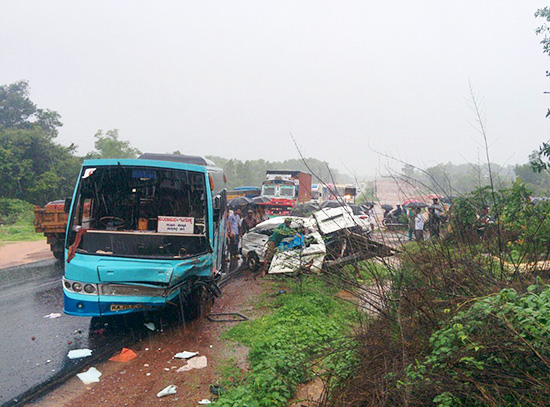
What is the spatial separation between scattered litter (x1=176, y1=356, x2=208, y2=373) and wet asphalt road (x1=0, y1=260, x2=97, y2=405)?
142cm

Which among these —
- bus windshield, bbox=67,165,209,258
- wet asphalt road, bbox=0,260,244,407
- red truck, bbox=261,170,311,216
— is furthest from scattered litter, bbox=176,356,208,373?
red truck, bbox=261,170,311,216

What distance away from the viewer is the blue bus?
5.53 metres

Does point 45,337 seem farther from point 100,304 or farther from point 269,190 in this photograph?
point 269,190

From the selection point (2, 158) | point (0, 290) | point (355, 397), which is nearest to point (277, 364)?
point (355, 397)

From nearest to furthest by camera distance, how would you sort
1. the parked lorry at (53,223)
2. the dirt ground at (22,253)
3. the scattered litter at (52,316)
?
the scattered litter at (52,316) → the parked lorry at (53,223) → the dirt ground at (22,253)

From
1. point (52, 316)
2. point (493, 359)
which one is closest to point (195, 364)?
point (52, 316)

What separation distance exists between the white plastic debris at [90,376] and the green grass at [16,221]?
15.7 meters

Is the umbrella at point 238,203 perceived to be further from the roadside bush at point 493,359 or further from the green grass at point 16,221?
the roadside bush at point 493,359

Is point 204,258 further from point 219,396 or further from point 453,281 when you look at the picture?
point 453,281

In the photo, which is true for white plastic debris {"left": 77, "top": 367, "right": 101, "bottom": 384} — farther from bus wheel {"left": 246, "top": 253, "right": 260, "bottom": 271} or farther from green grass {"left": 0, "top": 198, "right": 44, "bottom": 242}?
green grass {"left": 0, "top": 198, "right": 44, "bottom": 242}

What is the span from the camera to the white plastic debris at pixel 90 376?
467 centimetres

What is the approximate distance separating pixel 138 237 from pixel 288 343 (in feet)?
9.51

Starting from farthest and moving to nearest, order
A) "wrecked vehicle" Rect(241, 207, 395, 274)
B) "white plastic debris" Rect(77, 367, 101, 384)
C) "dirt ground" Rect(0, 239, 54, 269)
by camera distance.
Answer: "dirt ground" Rect(0, 239, 54, 269), "wrecked vehicle" Rect(241, 207, 395, 274), "white plastic debris" Rect(77, 367, 101, 384)

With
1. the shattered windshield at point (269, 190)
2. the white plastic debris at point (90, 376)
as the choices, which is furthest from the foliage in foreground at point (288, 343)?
the shattered windshield at point (269, 190)
